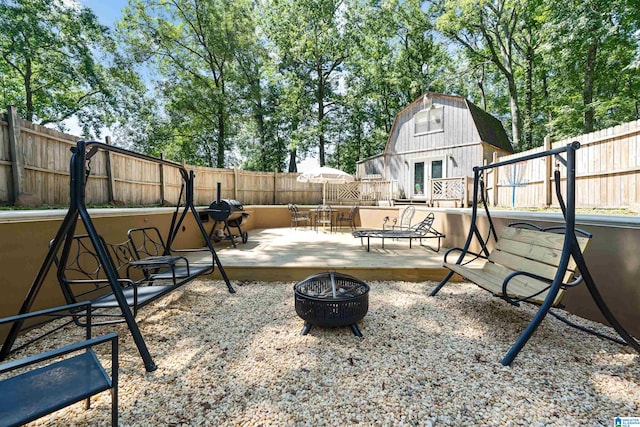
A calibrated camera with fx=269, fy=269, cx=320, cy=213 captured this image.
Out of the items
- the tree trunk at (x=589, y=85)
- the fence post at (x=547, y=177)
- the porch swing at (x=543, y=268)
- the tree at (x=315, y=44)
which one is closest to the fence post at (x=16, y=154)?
the porch swing at (x=543, y=268)

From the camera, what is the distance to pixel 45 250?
2.55 meters

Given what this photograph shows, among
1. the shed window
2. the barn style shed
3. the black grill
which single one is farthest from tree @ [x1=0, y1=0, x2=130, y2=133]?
the shed window

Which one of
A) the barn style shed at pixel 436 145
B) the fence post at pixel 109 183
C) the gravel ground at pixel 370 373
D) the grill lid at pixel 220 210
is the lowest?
the gravel ground at pixel 370 373

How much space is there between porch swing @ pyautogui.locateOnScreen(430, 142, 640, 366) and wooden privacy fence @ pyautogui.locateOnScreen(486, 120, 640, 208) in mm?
3716

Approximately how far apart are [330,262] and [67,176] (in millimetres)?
Answer: 5534

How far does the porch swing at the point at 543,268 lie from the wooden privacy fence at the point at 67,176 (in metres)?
5.46

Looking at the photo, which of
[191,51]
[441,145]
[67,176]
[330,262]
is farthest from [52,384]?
[191,51]

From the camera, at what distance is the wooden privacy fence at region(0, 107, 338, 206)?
13.8 feet

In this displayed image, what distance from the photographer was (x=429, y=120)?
1293 cm

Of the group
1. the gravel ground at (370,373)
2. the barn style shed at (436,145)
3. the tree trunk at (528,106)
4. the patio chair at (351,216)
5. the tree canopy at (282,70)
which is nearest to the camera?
the gravel ground at (370,373)

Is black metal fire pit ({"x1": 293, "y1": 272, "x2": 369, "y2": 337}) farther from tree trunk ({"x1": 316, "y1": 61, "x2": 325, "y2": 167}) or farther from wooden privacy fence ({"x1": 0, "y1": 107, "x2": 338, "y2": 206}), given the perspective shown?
tree trunk ({"x1": 316, "y1": 61, "x2": 325, "y2": 167})

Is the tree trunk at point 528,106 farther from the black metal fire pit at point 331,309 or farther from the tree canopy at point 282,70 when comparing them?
the black metal fire pit at point 331,309

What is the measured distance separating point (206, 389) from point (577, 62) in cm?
1825

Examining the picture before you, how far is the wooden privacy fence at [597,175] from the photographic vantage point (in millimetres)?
4828
